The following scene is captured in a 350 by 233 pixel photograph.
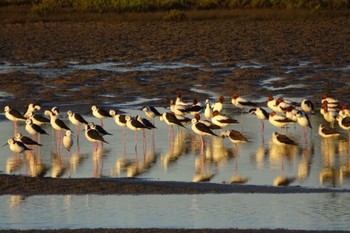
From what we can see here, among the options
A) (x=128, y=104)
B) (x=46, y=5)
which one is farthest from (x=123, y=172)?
(x=46, y=5)

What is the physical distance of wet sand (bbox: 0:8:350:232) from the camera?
27609 millimetres

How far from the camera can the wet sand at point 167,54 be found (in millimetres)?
27609

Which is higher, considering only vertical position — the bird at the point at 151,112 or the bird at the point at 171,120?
the bird at the point at 151,112

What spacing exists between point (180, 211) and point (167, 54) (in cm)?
2006

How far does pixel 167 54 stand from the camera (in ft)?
114

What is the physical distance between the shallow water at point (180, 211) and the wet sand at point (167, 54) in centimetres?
113

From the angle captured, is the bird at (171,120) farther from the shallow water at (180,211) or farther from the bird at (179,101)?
the shallow water at (180,211)

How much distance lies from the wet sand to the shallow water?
113 centimetres

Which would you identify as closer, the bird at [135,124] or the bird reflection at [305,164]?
the bird reflection at [305,164]

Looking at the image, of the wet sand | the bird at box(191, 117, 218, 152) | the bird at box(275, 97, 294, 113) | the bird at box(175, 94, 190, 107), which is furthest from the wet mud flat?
the bird at box(191, 117, 218, 152)

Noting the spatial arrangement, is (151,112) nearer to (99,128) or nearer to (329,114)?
(99,128)

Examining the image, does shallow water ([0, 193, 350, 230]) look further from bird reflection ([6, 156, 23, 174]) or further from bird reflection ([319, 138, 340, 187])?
bird reflection ([6, 156, 23, 174])

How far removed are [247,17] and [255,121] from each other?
65.8ft

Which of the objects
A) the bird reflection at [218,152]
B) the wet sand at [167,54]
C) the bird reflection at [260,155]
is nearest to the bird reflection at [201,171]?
the bird reflection at [218,152]
